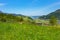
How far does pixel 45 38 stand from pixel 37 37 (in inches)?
15.0

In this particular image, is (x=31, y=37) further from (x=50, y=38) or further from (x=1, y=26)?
(x=1, y=26)

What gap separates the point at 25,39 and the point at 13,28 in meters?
1.62

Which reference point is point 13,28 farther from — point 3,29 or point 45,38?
point 45,38

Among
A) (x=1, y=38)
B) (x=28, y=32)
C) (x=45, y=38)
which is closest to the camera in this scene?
(x=1, y=38)

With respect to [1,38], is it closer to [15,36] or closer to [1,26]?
[15,36]

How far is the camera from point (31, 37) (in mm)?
9078

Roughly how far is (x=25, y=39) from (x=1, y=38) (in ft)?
3.46

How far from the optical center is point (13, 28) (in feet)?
33.0

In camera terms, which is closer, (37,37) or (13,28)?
(37,37)

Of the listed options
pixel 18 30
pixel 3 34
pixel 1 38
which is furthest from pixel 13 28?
pixel 1 38

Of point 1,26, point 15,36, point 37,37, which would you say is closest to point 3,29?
point 1,26

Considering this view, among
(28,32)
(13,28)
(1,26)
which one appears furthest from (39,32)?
(1,26)

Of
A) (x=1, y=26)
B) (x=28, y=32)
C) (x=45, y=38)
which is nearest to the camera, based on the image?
(x=45, y=38)

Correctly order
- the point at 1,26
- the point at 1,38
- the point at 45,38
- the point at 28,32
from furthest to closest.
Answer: the point at 1,26
the point at 28,32
the point at 45,38
the point at 1,38
